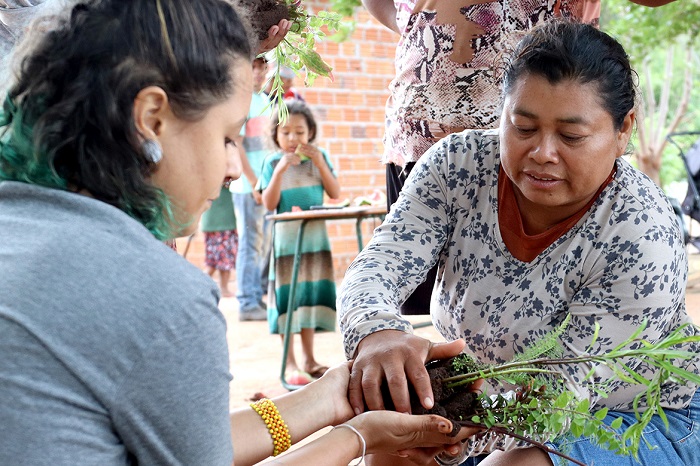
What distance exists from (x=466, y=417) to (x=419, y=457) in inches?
7.3

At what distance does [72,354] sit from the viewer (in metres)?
1.21

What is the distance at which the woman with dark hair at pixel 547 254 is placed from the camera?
83.5 inches

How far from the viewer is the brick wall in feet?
31.9

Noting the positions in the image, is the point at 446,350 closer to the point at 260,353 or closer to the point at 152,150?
the point at 152,150

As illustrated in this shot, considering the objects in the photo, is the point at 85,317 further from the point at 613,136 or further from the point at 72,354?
the point at 613,136

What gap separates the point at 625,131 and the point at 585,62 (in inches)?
9.0

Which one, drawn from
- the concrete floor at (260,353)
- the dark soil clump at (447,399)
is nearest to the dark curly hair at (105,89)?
the dark soil clump at (447,399)

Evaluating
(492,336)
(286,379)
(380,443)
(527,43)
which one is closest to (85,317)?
(380,443)

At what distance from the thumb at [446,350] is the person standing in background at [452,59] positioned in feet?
2.93

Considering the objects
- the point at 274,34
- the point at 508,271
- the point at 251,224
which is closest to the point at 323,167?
the point at 251,224

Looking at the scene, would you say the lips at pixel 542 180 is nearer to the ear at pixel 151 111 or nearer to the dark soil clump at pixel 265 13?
the dark soil clump at pixel 265 13

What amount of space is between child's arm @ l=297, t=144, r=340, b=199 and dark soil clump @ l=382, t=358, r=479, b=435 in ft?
12.9

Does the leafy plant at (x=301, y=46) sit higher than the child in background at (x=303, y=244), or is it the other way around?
the leafy plant at (x=301, y=46)

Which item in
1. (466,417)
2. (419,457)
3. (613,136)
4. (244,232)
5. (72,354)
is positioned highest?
(613,136)
